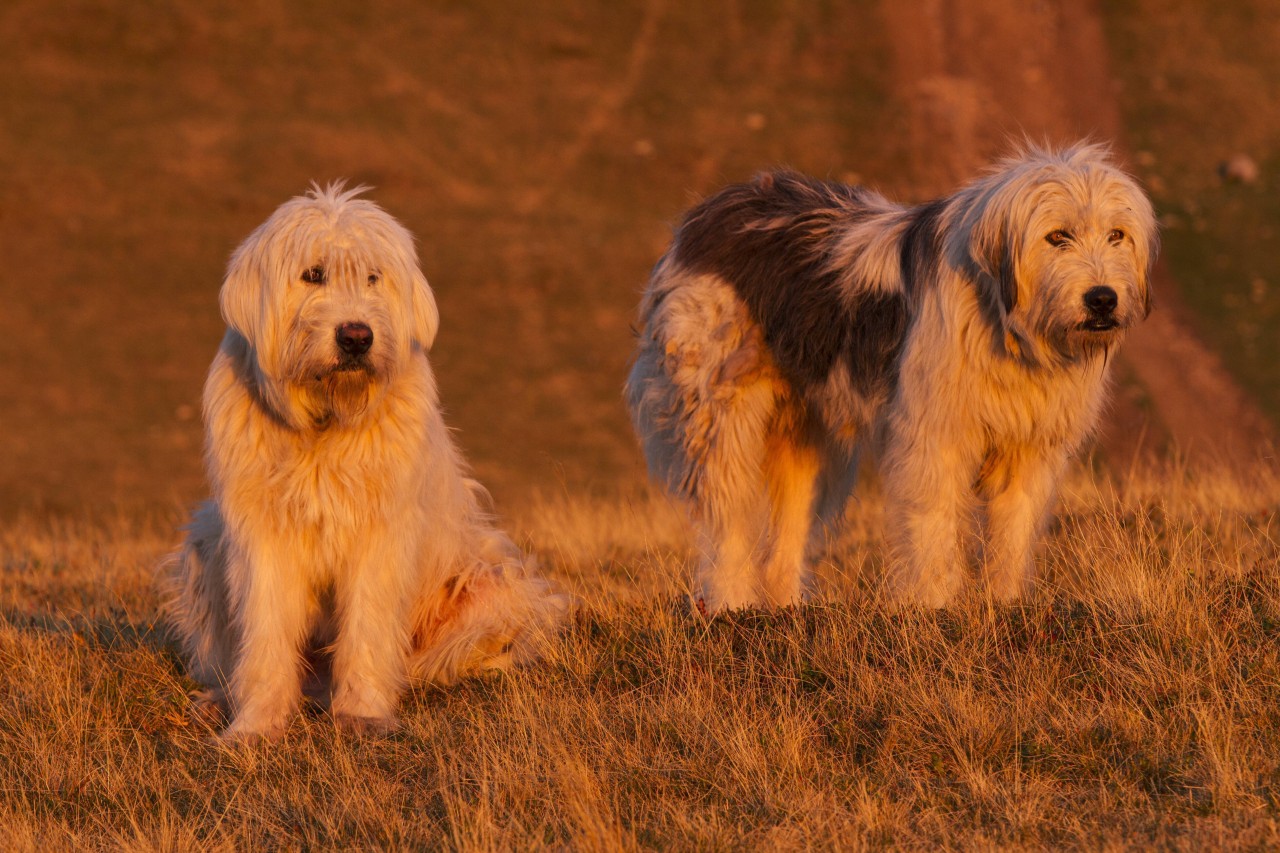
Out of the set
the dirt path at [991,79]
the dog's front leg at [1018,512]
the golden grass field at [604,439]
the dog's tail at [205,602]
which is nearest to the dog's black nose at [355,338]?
the dog's tail at [205,602]

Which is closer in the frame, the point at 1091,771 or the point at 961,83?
the point at 1091,771

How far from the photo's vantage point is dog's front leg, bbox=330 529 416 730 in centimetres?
606

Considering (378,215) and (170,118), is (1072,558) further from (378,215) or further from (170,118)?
(170,118)

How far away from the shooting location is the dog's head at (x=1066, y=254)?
6.19 metres

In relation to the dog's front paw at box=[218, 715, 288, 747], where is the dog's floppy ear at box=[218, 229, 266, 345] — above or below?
above

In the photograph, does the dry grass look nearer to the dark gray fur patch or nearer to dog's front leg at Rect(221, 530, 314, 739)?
dog's front leg at Rect(221, 530, 314, 739)

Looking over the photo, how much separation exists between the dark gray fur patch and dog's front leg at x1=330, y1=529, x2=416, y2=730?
234 centimetres

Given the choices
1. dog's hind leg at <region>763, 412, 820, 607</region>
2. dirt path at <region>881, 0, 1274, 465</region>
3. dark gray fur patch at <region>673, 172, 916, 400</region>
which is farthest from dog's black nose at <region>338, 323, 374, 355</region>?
dirt path at <region>881, 0, 1274, 465</region>

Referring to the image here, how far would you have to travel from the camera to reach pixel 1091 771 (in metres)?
4.78

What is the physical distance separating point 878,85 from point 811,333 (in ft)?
120

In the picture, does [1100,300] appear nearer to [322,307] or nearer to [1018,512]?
[1018,512]

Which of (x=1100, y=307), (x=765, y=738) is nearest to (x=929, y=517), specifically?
(x=1100, y=307)

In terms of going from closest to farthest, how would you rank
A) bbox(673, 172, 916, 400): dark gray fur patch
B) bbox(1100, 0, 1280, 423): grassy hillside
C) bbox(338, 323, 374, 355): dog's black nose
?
bbox(338, 323, 374, 355): dog's black nose, bbox(673, 172, 916, 400): dark gray fur patch, bbox(1100, 0, 1280, 423): grassy hillside

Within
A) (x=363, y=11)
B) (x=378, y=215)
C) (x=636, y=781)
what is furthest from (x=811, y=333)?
(x=363, y=11)
